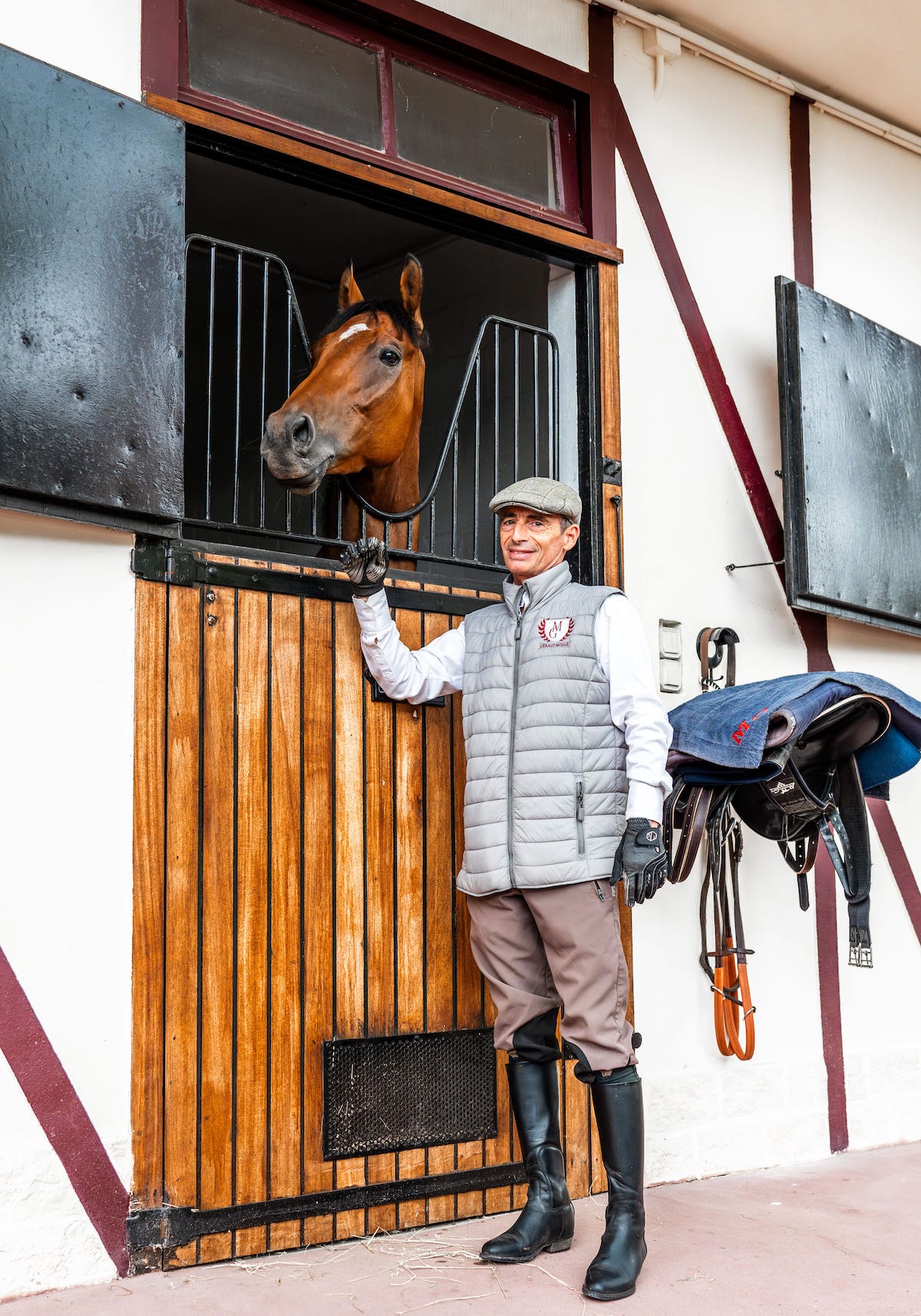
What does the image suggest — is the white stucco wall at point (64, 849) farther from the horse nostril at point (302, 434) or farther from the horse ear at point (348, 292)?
the horse ear at point (348, 292)

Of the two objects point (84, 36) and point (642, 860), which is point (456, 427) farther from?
point (642, 860)

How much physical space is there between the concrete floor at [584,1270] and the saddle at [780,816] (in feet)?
1.85

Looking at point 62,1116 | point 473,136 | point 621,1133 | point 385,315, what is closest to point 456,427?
point 385,315

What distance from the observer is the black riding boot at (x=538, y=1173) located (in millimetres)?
2803

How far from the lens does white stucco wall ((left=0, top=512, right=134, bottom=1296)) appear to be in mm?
2551

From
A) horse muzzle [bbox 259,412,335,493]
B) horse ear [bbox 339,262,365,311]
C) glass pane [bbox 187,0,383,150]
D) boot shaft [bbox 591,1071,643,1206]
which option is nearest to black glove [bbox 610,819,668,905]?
boot shaft [bbox 591,1071,643,1206]

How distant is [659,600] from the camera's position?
12.7 feet

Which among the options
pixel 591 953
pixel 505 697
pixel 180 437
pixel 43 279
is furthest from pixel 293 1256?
pixel 43 279

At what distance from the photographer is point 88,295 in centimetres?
273

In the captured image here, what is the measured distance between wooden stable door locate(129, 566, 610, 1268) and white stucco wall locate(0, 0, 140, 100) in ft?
3.70

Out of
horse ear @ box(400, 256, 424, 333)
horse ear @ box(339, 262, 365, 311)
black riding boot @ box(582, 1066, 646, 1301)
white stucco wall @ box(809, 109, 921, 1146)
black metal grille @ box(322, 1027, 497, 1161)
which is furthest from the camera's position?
white stucco wall @ box(809, 109, 921, 1146)

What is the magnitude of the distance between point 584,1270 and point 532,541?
1593mm

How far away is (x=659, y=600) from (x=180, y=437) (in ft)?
5.22

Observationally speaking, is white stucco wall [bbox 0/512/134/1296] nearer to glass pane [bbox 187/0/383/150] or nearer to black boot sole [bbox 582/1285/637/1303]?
black boot sole [bbox 582/1285/637/1303]
